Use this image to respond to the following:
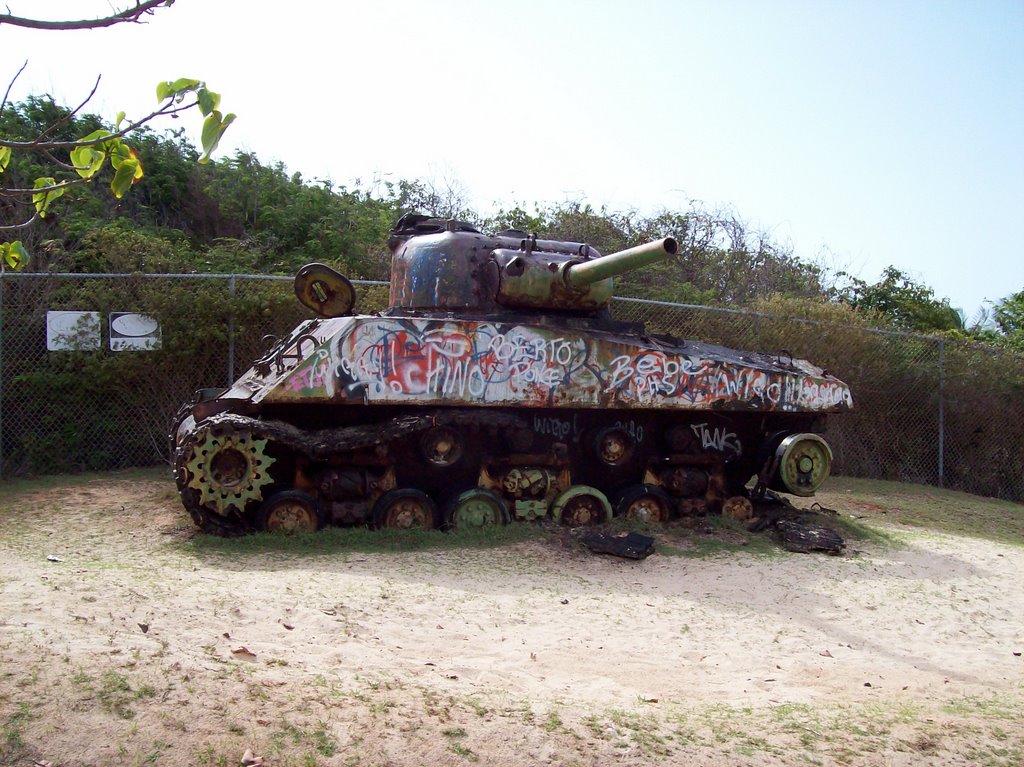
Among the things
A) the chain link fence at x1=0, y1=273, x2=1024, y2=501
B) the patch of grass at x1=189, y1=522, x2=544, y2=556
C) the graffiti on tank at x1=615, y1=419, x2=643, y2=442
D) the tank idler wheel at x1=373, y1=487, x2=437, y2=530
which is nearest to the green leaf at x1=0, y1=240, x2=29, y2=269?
the patch of grass at x1=189, y1=522, x2=544, y2=556

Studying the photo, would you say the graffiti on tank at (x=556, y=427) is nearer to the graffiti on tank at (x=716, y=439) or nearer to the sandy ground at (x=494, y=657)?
the graffiti on tank at (x=716, y=439)

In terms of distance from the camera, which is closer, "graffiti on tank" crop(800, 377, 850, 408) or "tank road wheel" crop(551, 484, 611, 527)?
"tank road wheel" crop(551, 484, 611, 527)

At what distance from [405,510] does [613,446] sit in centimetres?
239

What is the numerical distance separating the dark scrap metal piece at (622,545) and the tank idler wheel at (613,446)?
1347mm

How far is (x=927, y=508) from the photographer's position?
13469mm

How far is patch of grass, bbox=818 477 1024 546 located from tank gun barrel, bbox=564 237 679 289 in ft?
15.7

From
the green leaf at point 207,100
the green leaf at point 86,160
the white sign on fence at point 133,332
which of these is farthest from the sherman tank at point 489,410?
the green leaf at point 207,100

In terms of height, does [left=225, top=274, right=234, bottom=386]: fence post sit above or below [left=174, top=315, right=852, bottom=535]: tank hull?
above

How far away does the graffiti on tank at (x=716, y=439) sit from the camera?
1086cm

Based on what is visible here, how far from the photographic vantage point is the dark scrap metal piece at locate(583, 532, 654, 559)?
8852mm

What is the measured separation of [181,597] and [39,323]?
26.3ft

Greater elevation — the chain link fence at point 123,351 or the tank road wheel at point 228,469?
the chain link fence at point 123,351

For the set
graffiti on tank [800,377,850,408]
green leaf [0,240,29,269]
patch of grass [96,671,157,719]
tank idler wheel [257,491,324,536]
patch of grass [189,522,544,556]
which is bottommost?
patch of grass [189,522,544,556]

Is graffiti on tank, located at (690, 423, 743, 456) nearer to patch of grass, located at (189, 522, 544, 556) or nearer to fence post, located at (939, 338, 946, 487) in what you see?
patch of grass, located at (189, 522, 544, 556)
